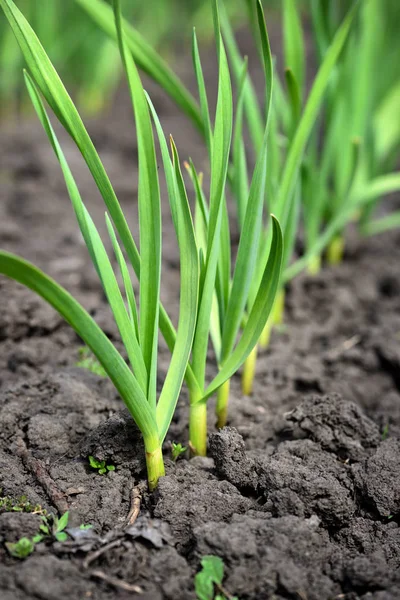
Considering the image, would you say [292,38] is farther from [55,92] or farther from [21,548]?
A: [21,548]

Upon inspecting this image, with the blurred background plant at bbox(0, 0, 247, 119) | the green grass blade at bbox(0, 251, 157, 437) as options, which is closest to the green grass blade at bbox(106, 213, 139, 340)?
the green grass blade at bbox(0, 251, 157, 437)

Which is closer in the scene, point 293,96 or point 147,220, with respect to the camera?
point 147,220

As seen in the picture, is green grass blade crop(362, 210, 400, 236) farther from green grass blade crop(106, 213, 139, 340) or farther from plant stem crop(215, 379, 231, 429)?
green grass blade crop(106, 213, 139, 340)

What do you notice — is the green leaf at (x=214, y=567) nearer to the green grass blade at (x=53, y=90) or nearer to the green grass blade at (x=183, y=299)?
the green grass blade at (x=183, y=299)

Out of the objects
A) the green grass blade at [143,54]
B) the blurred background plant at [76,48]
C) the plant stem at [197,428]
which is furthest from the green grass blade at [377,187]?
the blurred background plant at [76,48]

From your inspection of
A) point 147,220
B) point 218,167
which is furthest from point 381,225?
point 147,220

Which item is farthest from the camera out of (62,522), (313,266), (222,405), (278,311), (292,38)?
(313,266)
